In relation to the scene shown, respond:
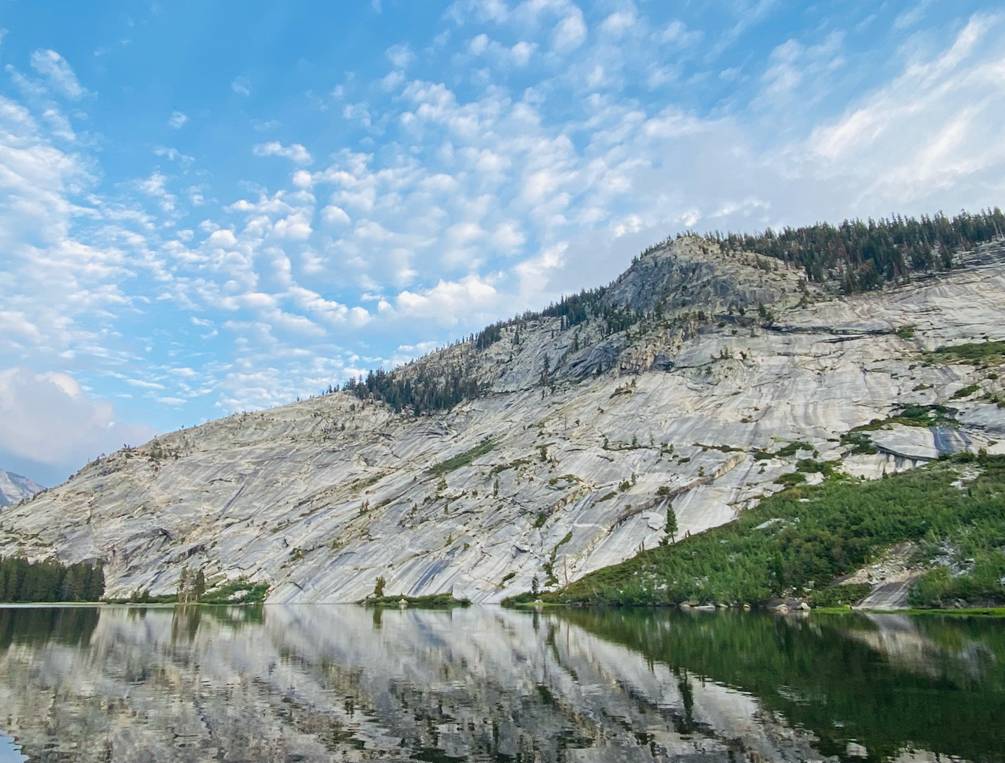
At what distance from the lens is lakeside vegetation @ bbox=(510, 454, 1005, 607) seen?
85.9 metres

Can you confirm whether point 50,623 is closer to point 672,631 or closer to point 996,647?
point 672,631

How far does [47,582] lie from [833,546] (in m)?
206

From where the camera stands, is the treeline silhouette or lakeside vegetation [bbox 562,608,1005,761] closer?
lakeside vegetation [bbox 562,608,1005,761]

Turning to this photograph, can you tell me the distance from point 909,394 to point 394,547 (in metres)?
137

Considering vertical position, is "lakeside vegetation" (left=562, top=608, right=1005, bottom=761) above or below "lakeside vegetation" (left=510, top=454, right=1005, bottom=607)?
below

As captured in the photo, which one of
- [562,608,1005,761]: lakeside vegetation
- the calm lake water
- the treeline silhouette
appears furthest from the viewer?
the treeline silhouette

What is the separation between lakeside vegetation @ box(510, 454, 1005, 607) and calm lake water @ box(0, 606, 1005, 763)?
24528 millimetres

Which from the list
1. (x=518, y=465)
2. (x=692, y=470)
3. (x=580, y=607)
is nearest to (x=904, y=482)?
(x=692, y=470)

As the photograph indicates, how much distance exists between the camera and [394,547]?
555 feet

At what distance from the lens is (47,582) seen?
18900 cm

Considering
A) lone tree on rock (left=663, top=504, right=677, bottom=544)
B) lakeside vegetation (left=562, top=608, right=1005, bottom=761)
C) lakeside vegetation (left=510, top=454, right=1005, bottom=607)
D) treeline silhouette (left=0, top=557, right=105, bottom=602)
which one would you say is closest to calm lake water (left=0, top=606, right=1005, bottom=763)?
lakeside vegetation (left=562, top=608, right=1005, bottom=761)

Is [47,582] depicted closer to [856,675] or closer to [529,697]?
[529,697]

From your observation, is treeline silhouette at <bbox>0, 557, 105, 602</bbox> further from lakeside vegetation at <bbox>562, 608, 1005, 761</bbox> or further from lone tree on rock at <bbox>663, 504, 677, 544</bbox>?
lakeside vegetation at <bbox>562, 608, 1005, 761</bbox>

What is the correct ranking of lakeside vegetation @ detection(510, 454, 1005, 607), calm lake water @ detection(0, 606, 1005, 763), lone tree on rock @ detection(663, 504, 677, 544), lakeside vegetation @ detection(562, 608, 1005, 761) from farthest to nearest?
lone tree on rock @ detection(663, 504, 677, 544), lakeside vegetation @ detection(510, 454, 1005, 607), calm lake water @ detection(0, 606, 1005, 763), lakeside vegetation @ detection(562, 608, 1005, 761)
